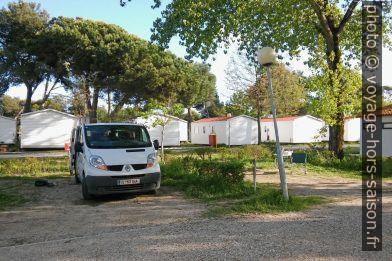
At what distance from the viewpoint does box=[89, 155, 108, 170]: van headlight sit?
8.48m

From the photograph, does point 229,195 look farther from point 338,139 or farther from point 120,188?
point 338,139

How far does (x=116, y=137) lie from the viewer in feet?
31.0

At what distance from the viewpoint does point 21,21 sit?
34.5m

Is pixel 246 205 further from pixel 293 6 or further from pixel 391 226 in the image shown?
pixel 293 6

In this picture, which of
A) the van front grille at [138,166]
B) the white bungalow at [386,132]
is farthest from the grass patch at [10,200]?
the white bungalow at [386,132]

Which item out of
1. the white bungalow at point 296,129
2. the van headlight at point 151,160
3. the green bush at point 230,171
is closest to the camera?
the van headlight at point 151,160

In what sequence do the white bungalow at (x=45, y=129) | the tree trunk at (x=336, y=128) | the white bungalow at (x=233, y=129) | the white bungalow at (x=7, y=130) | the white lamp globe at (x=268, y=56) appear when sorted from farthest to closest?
1. the white bungalow at (x=233, y=129)
2. the white bungalow at (x=7, y=130)
3. the white bungalow at (x=45, y=129)
4. the tree trunk at (x=336, y=128)
5. the white lamp globe at (x=268, y=56)

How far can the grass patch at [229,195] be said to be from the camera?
7.25m

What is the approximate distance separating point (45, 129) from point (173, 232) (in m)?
29.7

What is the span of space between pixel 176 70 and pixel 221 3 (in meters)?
23.6

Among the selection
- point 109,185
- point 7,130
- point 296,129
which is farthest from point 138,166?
point 296,129

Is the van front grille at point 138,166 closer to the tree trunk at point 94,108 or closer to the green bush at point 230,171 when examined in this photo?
the green bush at point 230,171

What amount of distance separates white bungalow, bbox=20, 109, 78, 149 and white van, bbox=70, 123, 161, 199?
2494 centimetres

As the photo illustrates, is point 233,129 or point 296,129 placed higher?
point 296,129
